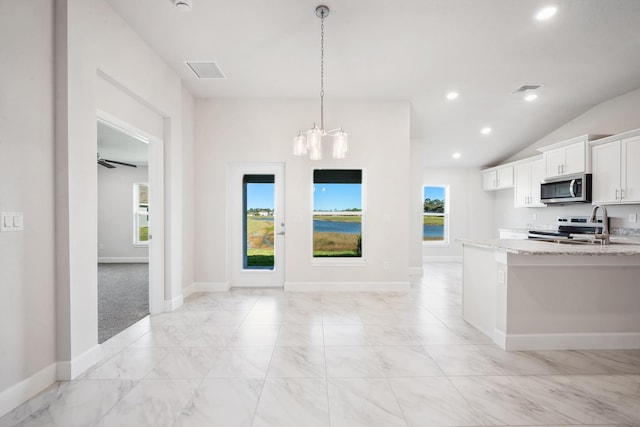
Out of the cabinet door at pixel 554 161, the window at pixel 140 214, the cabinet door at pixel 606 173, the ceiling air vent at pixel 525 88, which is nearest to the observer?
the cabinet door at pixel 606 173

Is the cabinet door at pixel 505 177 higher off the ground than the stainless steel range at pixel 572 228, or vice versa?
the cabinet door at pixel 505 177

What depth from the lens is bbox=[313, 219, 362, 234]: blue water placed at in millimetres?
4887

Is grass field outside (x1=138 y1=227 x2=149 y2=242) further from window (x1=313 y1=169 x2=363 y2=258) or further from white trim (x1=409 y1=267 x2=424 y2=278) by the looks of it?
white trim (x1=409 y1=267 x2=424 y2=278)

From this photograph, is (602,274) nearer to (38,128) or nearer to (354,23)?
(354,23)

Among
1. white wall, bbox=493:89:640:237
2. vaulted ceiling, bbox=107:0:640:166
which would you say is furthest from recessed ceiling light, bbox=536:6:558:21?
white wall, bbox=493:89:640:237

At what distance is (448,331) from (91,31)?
4352 millimetres

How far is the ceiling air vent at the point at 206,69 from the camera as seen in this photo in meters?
3.66

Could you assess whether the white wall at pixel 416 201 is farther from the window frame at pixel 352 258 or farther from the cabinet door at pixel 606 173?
the cabinet door at pixel 606 173

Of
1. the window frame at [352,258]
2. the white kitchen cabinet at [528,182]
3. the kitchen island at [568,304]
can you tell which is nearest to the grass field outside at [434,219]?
the white kitchen cabinet at [528,182]

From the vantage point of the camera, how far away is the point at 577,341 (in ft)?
8.98

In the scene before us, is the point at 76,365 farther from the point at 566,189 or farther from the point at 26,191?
the point at 566,189

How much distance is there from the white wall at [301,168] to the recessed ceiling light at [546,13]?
207cm

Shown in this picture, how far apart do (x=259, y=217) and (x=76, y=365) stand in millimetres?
3029

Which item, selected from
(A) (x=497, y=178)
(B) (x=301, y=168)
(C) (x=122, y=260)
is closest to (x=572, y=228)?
(A) (x=497, y=178)
